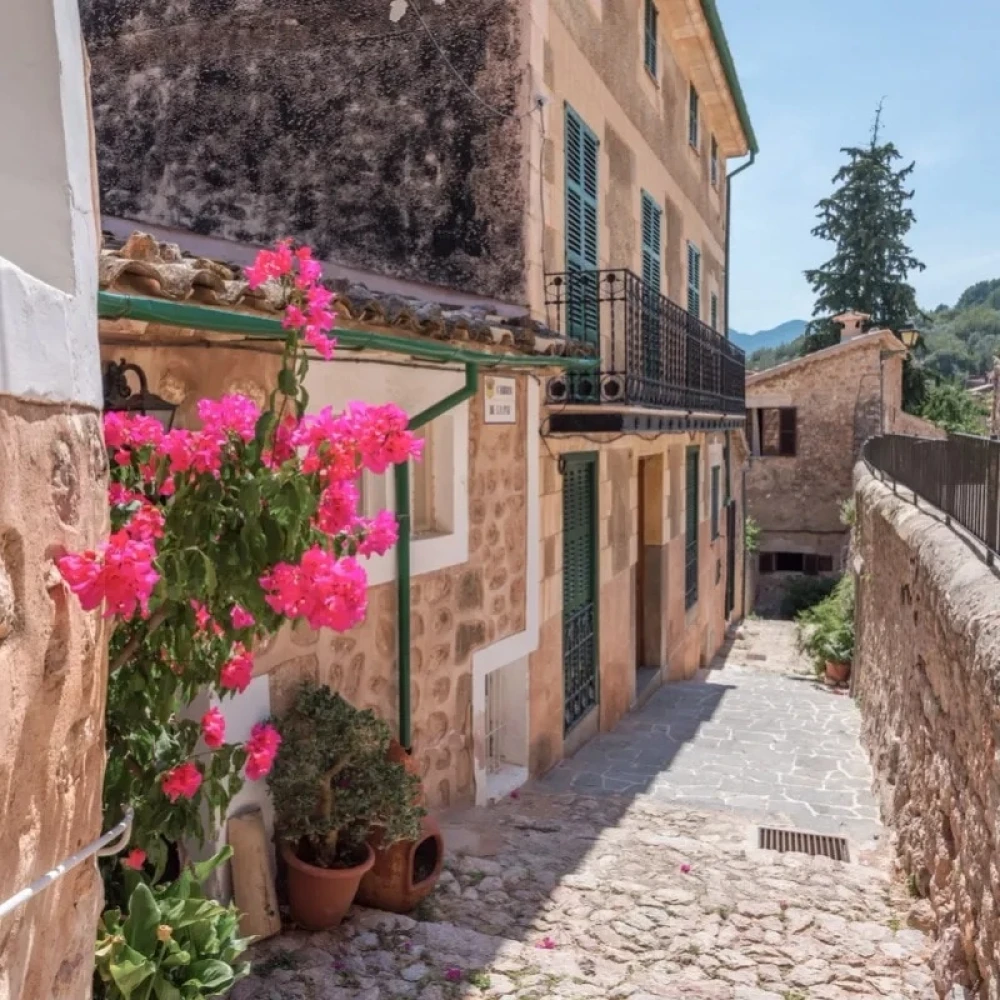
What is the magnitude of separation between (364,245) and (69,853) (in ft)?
21.0

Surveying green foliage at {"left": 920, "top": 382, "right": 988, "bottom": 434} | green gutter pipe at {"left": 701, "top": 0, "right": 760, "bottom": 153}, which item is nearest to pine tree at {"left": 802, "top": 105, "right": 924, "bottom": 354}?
green foliage at {"left": 920, "top": 382, "right": 988, "bottom": 434}

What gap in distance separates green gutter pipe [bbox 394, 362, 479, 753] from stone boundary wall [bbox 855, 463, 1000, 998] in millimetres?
2756

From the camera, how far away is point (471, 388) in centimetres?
568

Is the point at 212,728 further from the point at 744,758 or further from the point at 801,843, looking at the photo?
the point at 744,758

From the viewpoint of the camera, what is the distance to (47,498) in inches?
A: 75.8

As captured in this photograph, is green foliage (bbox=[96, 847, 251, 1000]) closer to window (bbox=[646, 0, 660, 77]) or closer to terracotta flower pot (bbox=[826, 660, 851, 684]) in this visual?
window (bbox=[646, 0, 660, 77])

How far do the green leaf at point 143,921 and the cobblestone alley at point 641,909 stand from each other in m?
1.00

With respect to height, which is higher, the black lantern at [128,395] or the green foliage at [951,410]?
the green foliage at [951,410]

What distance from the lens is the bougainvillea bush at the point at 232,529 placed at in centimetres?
238

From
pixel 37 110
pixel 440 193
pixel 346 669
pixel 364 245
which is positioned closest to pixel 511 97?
pixel 440 193

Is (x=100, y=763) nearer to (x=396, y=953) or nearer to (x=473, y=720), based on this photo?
(x=396, y=953)

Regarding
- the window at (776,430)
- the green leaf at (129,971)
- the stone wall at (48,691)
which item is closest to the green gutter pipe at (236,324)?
the stone wall at (48,691)

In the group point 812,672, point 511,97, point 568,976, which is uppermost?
point 511,97

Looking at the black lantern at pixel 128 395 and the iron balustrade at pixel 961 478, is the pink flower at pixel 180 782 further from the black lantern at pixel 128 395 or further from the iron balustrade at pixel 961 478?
the iron balustrade at pixel 961 478
